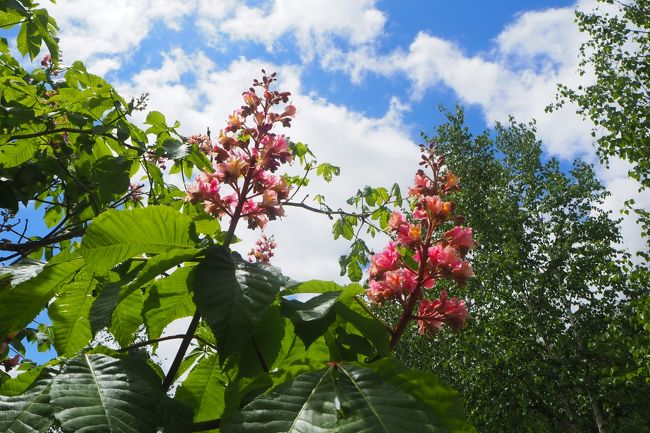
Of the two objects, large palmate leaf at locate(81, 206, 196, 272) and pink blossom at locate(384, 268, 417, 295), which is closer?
large palmate leaf at locate(81, 206, 196, 272)

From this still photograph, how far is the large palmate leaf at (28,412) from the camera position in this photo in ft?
1.89

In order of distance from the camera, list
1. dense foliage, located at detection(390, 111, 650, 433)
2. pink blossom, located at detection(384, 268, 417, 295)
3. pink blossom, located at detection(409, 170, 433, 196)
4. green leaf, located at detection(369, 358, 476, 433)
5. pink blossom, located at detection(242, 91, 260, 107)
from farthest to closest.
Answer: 1. dense foliage, located at detection(390, 111, 650, 433)
2. pink blossom, located at detection(242, 91, 260, 107)
3. pink blossom, located at detection(409, 170, 433, 196)
4. pink blossom, located at detection(384, 268, 417, 295)
5. green leaf, located at detection(369, 358, 476, 433)

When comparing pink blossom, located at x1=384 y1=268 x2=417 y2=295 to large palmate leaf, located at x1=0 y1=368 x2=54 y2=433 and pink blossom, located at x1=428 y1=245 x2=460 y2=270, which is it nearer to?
pink blossom, located at x1=428 y1=245 x2=460 y2=270

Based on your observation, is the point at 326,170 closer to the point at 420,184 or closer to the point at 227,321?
the point at 420,184

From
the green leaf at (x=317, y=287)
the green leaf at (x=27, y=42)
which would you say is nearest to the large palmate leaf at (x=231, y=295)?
the green leaf at (x=317, y=287)

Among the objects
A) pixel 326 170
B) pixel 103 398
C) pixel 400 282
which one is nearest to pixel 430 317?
pixel 400 282

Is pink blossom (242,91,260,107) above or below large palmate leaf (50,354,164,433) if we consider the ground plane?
above

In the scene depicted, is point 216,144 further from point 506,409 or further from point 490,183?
point 490,183

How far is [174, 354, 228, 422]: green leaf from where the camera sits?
98cm

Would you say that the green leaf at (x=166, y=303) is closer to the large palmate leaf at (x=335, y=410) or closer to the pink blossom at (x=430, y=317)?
the large palmate leaf at (x=335, y=410)

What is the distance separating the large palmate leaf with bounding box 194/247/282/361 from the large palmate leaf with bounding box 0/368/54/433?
0.69 feet

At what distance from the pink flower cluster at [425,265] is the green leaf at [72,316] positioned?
2.04 feet

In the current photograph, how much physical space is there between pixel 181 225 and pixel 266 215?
25.2 inches

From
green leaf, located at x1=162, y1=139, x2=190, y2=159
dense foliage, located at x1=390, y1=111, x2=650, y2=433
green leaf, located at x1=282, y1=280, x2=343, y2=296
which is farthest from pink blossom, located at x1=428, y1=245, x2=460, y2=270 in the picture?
dense foliage, located at x1=390, y1=111, x2=650, y2=433
